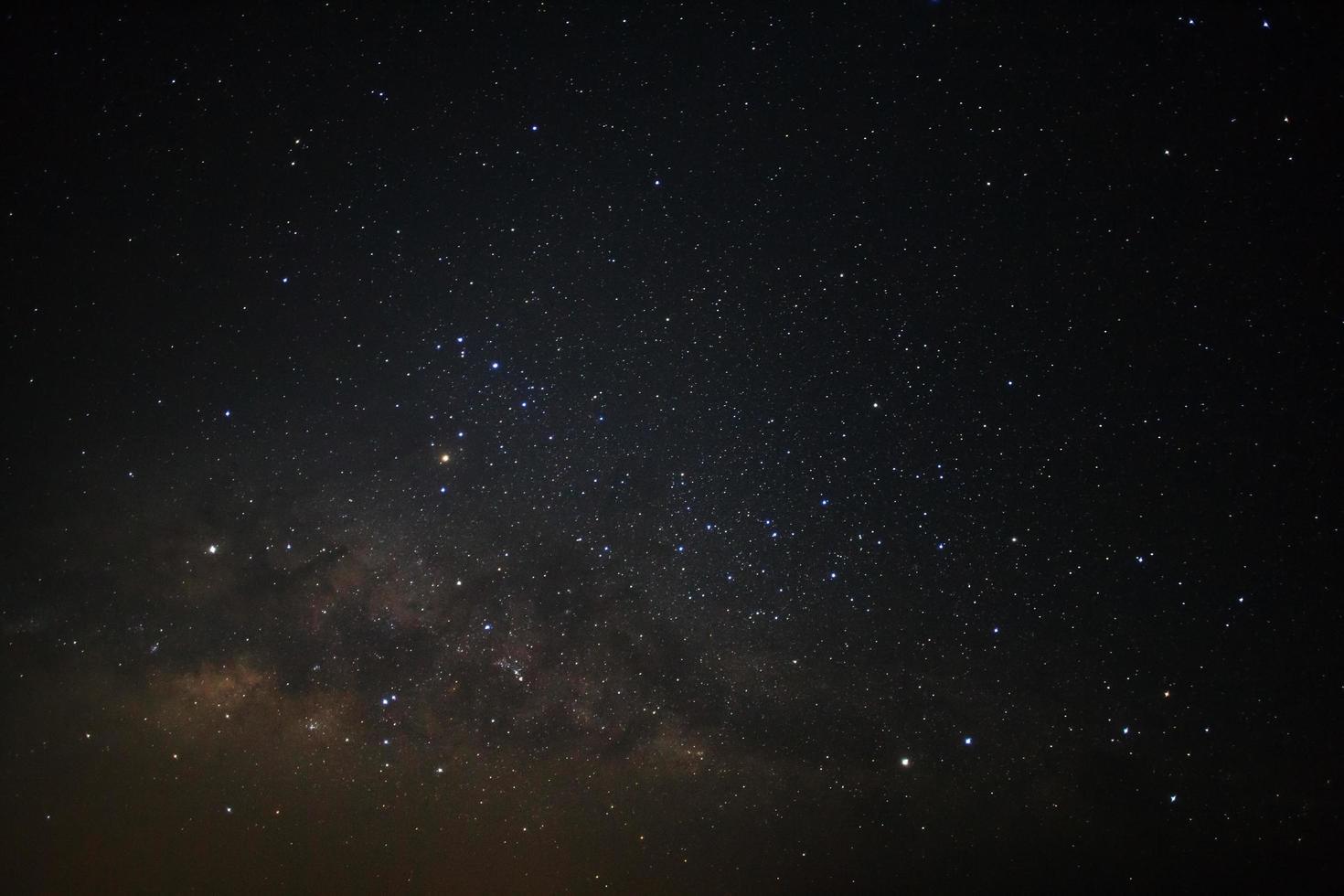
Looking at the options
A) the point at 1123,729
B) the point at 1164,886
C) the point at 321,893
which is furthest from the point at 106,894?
the point at 1164,886

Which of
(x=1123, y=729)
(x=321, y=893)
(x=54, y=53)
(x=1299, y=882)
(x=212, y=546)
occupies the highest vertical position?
(x=54, y=53)

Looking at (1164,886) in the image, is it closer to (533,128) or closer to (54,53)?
(533,128)

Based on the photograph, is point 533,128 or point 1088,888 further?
point 1088,888

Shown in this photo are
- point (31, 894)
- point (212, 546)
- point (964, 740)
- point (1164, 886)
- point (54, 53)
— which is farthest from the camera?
point (1164, 886)

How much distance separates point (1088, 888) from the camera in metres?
10.7

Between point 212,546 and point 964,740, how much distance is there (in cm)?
754

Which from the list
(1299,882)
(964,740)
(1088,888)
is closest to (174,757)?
(964,740)

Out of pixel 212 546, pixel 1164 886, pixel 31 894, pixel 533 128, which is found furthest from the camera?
pixel 1164 886

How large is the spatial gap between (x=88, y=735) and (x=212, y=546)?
2.89 metres

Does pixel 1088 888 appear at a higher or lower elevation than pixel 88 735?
lower

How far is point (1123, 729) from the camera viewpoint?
7211mm

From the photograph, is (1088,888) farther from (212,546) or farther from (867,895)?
(212,546)

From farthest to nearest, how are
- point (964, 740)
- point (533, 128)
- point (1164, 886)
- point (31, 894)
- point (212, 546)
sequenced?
point (1164, 886), point (31, 894), point (964, 740), point (212, 546), point (533, 128)

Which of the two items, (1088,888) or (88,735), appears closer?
(88,735)
